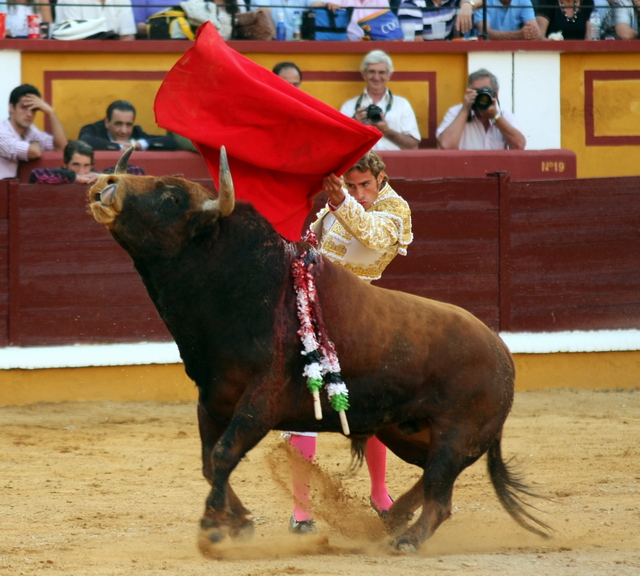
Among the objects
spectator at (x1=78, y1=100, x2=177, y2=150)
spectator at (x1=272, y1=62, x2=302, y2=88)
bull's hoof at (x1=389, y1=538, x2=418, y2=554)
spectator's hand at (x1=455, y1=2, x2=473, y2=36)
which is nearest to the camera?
bull's hoof at (x1=389, y1=538, x2=418, y2=554)

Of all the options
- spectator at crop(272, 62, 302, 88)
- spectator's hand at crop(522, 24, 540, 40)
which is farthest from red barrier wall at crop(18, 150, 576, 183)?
spectator's hand at crop(522, 24, 540, 40)

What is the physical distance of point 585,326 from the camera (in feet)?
23.3

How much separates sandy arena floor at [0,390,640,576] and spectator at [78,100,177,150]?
5.36 ft

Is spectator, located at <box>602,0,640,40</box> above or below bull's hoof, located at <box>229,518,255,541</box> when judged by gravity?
above

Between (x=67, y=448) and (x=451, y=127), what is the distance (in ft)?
11.7

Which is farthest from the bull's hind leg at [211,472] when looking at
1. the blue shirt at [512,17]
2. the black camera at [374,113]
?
the blue shirt at [512,17]

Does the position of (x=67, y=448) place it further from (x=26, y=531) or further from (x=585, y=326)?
(x=585, y=326)

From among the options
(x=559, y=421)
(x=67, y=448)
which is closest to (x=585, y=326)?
(x=559, y=421)

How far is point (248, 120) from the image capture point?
131 inches

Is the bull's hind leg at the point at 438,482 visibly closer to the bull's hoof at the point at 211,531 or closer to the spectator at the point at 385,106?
the bull's hoof at the point at 211,531

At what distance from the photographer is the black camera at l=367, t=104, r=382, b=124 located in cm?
696

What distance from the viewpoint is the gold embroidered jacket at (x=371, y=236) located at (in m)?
3.65

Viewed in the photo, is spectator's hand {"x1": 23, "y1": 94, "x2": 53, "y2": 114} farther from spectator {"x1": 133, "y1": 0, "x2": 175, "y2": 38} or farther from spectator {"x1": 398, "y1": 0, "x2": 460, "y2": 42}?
spectator {"x1": 398, "y1": 0, "x2": 460, "y2": 42}

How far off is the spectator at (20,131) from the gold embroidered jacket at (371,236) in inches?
123
